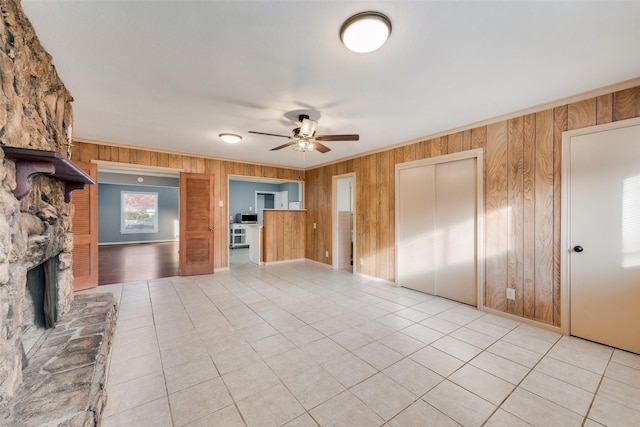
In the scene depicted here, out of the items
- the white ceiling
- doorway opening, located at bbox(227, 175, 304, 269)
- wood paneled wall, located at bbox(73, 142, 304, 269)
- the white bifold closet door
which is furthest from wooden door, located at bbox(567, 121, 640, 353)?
doorway opening, located at bbox(227, 175, 304, 269)

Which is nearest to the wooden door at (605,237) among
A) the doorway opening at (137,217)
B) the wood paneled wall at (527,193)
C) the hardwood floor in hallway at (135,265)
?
the wood paneled wall at (527,193)

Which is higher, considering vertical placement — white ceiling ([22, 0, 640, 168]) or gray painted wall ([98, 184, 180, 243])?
white ceiling ([22, 0, 640, 168])

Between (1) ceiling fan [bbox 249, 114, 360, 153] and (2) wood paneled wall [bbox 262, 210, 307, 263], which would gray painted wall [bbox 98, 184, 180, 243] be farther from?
→ (1) ceiling fan [bbox 249, 114, 360, 153]

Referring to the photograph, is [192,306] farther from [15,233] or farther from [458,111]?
[458,111]

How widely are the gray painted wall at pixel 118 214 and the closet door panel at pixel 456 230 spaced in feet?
29.5

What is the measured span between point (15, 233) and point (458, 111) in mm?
3781

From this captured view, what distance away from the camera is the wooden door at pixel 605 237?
2270 mm

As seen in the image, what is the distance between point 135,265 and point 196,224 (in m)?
2.25

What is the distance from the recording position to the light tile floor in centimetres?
159

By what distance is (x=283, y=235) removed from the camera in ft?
20.5

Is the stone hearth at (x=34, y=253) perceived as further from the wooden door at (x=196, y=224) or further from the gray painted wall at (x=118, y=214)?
the gray painted wall at (x=118, y=214)

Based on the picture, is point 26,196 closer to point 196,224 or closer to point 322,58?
point 322,58

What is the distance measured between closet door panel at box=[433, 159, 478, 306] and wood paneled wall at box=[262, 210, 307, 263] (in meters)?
3.58

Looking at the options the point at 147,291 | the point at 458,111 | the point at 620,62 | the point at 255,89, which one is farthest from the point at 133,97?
the point at 620,62
